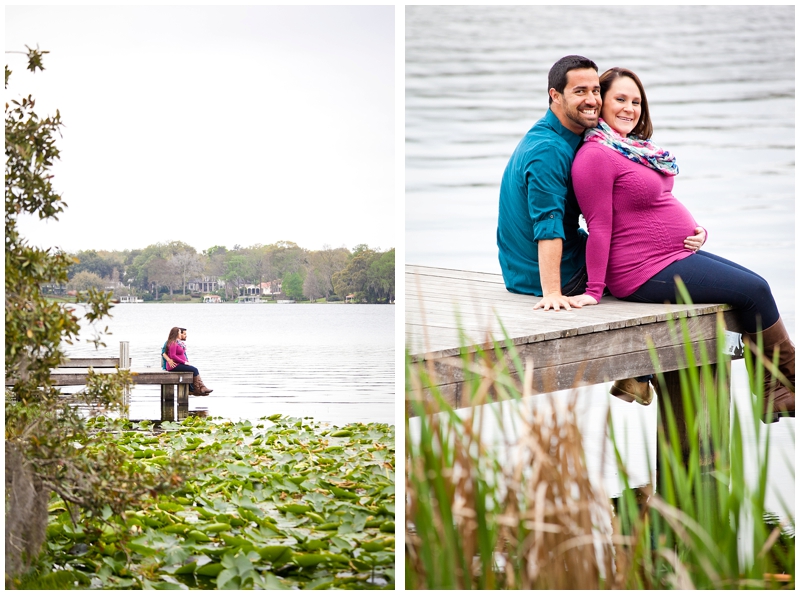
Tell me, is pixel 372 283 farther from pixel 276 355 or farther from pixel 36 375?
pixel 276 355

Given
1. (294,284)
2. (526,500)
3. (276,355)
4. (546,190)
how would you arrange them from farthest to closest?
1. (276,355)
2. (294,284)
3. (546,190)
4. (526,500)

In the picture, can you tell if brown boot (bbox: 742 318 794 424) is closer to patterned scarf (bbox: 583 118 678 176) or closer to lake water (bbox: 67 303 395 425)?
patterned scarf (bbox: 583 118 678 176)

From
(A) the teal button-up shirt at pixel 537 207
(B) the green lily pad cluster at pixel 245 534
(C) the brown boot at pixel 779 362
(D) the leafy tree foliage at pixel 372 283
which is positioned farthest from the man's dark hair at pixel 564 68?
(D) the leafy tree foliage at pixel 372 283

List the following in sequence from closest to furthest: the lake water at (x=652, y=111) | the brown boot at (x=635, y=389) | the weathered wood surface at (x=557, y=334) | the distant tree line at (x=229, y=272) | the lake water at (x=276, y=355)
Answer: the weathered wood surface at (x=557, y=334), the lake water at (x=652, y=111), the brown boot at (x=635, y=389), the distant tree line at (x=229, y=272), the lake water at (x=276, y=355)

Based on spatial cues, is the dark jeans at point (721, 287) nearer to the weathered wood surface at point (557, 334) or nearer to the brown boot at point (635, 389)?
the weathered wood surface at point (557, 334)

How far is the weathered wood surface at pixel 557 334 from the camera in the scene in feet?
7.45

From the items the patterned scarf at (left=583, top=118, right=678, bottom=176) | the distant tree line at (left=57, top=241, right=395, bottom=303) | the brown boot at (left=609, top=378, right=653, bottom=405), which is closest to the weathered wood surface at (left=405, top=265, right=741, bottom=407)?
the brown boot at (left=609, top=378, right=653, bottom=405)

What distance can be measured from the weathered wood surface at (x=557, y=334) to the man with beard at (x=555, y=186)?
0.51 feet

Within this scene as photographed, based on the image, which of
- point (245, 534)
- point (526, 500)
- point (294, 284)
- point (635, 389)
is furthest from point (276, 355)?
point (526, 500)

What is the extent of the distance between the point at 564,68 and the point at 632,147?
0.39 metres

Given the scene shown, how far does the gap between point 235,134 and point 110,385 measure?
10.3m

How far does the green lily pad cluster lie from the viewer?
241 cm

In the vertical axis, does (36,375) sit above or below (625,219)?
below

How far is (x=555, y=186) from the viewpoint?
281 cm
